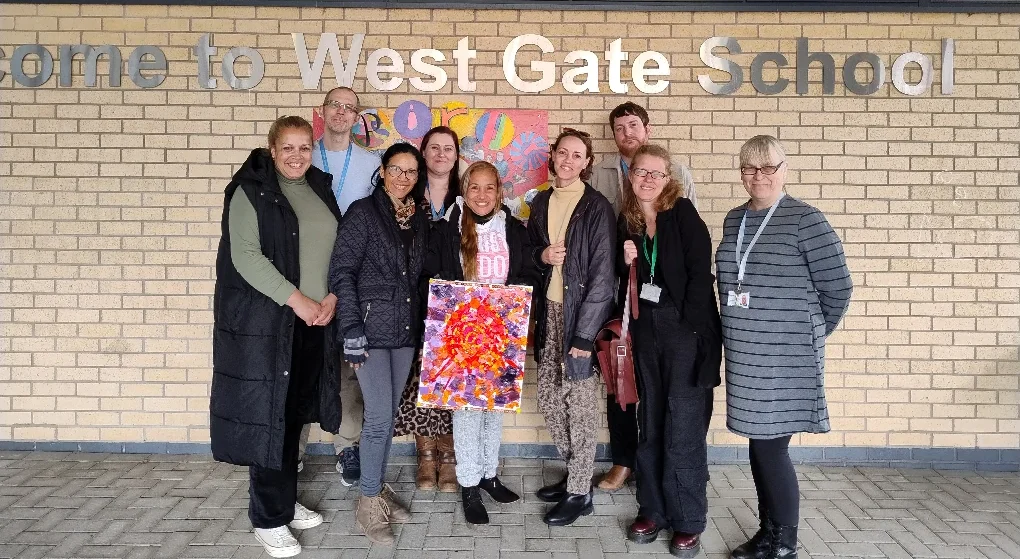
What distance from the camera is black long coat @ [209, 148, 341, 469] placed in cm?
294

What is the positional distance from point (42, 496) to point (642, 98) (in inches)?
183

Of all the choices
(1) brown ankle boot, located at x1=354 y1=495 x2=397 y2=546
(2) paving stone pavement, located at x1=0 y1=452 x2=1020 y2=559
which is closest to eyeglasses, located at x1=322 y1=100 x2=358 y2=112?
(1) brown ankle boot, located at x1=354 y1=495 x2=397 y2=546

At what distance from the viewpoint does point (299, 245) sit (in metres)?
3.09

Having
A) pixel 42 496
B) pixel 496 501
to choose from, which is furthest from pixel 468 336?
pixel 42 496

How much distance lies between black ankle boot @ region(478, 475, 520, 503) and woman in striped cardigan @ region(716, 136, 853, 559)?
1412mm

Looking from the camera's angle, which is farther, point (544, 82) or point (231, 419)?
point (544, 82)

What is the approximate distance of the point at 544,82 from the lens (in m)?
4.23

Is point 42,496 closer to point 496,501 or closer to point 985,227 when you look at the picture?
point 496,501

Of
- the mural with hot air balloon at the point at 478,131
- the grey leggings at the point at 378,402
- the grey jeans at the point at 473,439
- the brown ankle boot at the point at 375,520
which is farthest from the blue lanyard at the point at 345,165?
the brown ankle boot at the point at 375,520

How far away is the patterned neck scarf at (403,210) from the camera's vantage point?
3232 millimetres

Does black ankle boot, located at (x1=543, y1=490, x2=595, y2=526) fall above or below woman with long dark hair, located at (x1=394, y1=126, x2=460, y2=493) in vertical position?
below

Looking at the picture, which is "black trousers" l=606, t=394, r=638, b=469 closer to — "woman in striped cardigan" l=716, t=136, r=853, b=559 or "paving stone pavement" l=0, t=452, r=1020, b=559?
"paving stone pavement" l=0, t=452, r=1020, b=559

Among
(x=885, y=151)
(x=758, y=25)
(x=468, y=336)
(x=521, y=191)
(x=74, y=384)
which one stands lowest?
(x=74, y=384)

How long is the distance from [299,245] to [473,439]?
1439 mm
